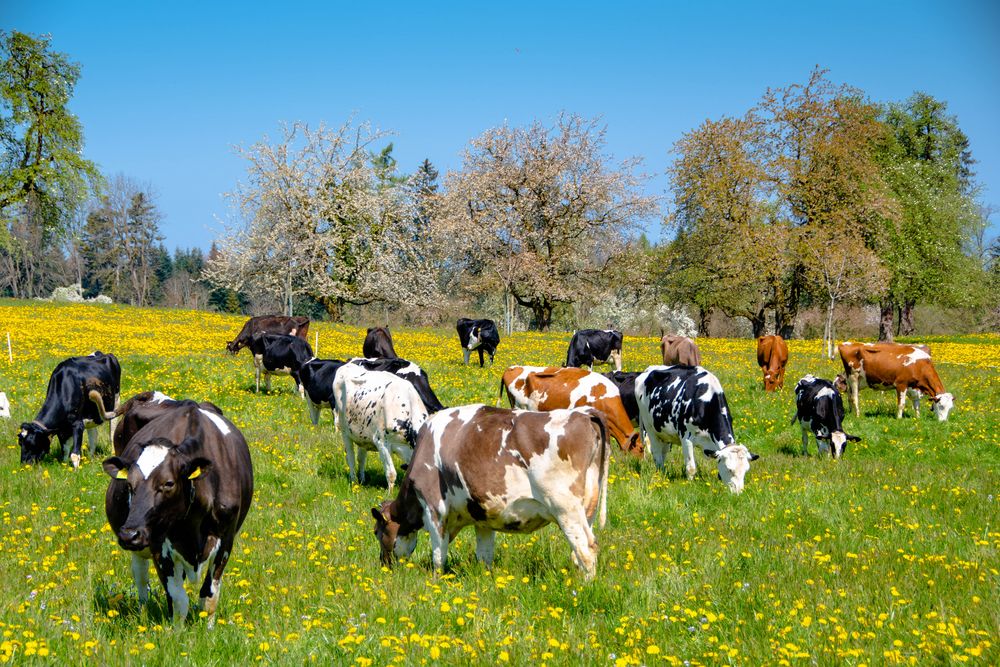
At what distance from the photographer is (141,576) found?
6.76 m

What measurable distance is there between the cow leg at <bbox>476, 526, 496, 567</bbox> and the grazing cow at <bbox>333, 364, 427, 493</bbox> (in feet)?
13.3

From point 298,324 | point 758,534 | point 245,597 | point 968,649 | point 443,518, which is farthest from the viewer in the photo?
point 298,324

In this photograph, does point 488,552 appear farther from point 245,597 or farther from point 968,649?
point 968,649

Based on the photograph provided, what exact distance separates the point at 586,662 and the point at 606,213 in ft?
165

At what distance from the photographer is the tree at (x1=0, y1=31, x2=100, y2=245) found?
42.9 meters

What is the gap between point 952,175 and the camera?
53531 millimetres

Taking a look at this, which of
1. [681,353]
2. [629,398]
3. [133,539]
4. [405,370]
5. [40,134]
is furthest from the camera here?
[40,134]

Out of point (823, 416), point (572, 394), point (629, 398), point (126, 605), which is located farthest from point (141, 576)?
point (823, 416)

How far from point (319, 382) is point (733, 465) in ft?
29.9

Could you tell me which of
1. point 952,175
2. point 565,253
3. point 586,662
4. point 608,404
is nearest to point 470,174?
point 565,253

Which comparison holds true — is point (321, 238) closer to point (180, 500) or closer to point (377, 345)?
point (377, 345)

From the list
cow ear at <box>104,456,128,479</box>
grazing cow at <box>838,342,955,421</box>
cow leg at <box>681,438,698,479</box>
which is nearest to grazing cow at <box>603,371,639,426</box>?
cow leg at <box>681,438,698,479</box>

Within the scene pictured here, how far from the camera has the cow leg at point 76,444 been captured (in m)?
13.0

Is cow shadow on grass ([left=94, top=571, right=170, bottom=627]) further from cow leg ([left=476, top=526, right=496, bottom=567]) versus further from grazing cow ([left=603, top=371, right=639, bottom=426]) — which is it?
grazing cow ([left=603, top=371, right=639, bottom=426])
